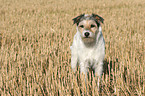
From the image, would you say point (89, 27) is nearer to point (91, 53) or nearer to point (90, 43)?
point (90, 43)

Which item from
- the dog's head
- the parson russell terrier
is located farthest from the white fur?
the dog's head

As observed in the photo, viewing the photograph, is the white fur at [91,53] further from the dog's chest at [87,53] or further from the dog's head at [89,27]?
the dog's head at [89,27]

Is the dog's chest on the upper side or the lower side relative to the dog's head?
lower

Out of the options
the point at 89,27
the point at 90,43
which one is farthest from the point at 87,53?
the point at 89,27

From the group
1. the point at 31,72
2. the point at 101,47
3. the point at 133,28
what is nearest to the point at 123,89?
the point at 101,47

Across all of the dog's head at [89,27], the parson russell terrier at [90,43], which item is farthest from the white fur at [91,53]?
the dog's head at [89,27]

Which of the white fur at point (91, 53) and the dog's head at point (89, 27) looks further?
the white fur at point (91, 53)

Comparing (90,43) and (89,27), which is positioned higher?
(89,27)

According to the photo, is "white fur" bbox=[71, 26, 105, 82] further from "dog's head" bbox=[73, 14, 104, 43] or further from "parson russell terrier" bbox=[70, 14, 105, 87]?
"dog's head" bbox=[73, 14, 104, 43]

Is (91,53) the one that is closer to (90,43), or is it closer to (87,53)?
(87,53)

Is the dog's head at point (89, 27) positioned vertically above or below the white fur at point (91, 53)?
above

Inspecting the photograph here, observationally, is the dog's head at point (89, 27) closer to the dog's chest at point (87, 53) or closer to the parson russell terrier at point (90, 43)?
the parson russell terrier at point (90, 43)

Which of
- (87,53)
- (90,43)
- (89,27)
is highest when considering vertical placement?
(89,27)

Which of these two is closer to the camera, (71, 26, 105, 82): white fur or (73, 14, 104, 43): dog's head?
(73, 14, 104, 43): dog's head
